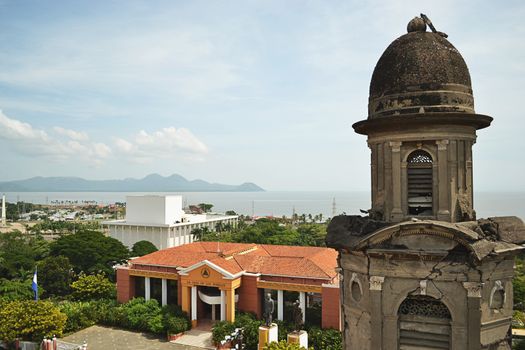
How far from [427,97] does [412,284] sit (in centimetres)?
345

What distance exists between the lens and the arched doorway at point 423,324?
7.57 meters

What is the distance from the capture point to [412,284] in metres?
7.61

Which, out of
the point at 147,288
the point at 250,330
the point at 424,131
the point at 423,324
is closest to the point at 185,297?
the point at 147,288

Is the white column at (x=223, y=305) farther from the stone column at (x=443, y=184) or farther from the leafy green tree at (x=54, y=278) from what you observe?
the stone column at (x=443, y=184)

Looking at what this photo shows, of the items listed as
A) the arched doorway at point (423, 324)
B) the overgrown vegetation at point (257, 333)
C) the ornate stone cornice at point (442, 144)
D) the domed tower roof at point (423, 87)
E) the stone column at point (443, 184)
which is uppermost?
the domed tower roof at point (423, 87)

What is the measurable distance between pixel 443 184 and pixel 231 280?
22.7 m

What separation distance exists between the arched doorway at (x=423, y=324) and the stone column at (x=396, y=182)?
1522 millimetres

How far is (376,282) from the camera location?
780 cm

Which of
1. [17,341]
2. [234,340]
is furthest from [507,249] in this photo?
[17,341]

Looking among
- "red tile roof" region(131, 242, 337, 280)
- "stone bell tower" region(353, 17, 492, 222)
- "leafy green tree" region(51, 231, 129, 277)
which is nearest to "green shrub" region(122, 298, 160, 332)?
"red tile roof" region(131, 242, 337, 280)

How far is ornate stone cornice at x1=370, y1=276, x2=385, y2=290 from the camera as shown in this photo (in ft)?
25.5

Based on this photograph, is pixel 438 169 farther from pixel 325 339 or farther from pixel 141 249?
pixel 141 249

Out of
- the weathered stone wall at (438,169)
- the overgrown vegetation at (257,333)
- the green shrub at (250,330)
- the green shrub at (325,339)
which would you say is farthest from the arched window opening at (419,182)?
the green shrub at (250,330)

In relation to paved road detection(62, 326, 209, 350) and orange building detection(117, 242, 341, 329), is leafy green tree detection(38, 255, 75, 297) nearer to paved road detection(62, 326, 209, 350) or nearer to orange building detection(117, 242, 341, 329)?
orange building detection(117, 242, 341, 329)
